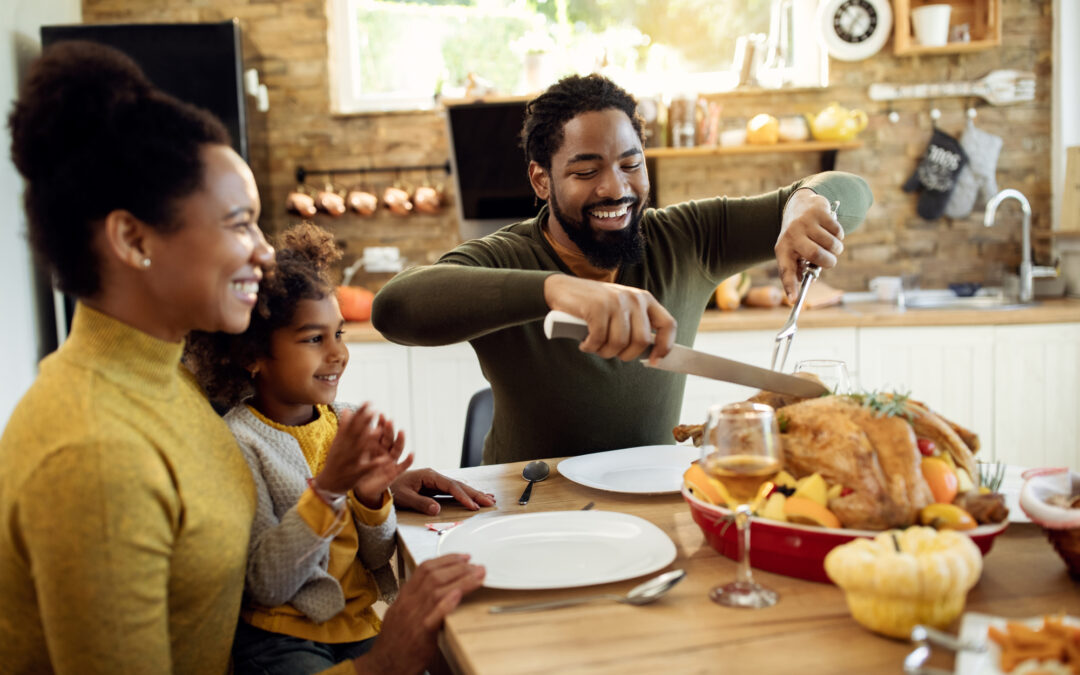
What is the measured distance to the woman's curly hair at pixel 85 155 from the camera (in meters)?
0.91

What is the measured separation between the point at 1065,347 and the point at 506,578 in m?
→ 3.08

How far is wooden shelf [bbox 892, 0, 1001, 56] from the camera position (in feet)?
11.9

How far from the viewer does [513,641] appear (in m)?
0.85

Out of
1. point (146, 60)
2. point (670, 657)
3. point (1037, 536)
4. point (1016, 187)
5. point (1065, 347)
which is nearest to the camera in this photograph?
point (670, 657)

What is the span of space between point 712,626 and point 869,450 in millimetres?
282

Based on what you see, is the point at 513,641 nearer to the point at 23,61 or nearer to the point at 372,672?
the point at 372,672

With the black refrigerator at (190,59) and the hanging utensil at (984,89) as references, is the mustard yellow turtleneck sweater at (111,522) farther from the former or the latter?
the hanging utensil at (984,89)

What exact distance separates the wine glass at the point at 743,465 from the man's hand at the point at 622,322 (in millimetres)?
234

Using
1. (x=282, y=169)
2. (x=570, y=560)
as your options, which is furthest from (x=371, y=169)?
(x=570, y=560)

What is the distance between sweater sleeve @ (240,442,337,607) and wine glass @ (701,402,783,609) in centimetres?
50

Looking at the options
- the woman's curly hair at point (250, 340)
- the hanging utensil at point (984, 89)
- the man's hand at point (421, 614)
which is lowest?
the man's hand at point (421, 614)

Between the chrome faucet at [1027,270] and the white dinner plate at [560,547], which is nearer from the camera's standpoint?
the white dinner plate at [560,547]

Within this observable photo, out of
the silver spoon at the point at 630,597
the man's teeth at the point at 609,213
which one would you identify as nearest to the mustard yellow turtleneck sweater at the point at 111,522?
the silver spoon at the point at 630,597

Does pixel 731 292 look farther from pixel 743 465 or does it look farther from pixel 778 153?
pixel 743 465
